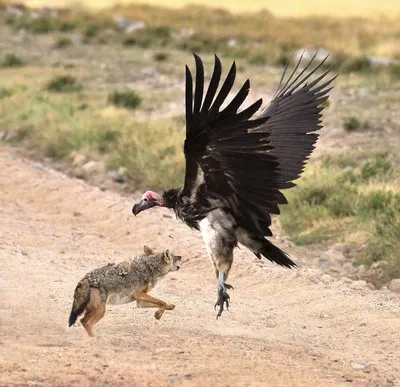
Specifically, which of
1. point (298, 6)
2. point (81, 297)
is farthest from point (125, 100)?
point (298, 6)

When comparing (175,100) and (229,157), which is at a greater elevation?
(229,157)

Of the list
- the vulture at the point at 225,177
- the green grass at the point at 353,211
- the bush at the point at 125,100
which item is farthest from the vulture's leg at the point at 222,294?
the bush at the point at 125,100

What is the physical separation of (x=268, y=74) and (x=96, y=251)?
666 inches

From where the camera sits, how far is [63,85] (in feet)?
74.9

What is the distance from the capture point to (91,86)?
76.7 feet

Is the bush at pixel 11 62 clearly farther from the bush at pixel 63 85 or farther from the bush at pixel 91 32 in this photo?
the bush at pixel 91 32

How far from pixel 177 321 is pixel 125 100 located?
509 inches

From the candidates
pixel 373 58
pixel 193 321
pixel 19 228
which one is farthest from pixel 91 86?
pixel 193 321

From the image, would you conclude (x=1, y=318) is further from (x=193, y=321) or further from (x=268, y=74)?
(x=268, y=74)

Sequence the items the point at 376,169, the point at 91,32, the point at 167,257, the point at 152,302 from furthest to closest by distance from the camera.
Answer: the point at 91,32, the point at 376,169, the point at 167,257, the point at 152,302

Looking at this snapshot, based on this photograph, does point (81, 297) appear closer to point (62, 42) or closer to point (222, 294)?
point (222, 294)

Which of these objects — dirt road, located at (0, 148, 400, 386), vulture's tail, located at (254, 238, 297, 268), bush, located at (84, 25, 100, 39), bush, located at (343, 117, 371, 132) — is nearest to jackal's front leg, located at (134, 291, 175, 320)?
dirt road, located at (0, 148, 400, 386)

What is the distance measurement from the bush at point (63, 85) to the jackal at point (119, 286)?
51.0 feet

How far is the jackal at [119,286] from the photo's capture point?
650 cm
